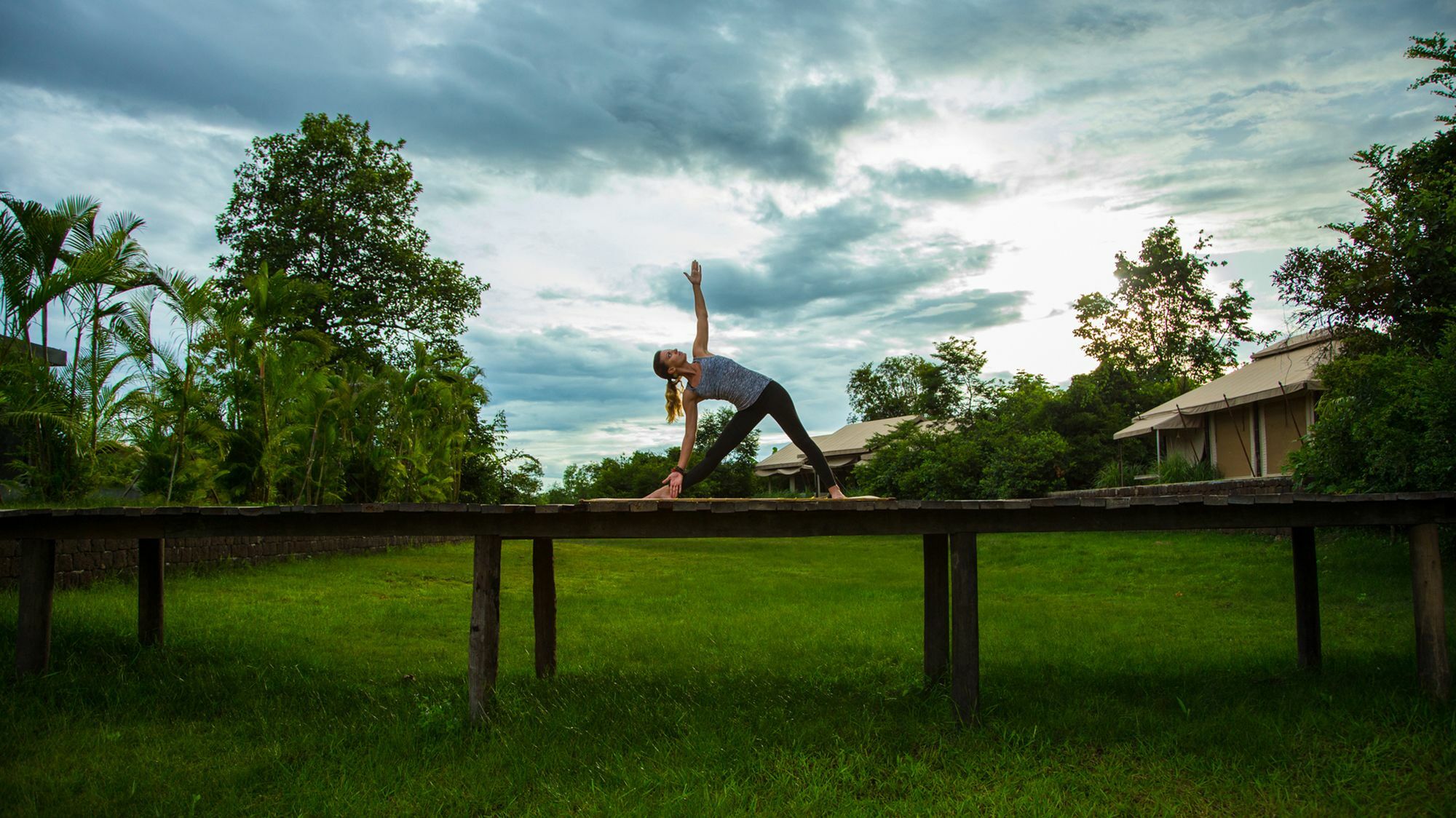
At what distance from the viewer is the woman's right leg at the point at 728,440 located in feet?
21.7

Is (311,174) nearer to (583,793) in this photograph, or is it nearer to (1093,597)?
(1093,597)

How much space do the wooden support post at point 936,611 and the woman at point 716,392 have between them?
1.06m

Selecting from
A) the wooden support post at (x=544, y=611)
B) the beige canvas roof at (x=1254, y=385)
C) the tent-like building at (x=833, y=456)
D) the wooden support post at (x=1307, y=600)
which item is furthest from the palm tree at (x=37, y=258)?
the tent-like building at (x=833, y=456)

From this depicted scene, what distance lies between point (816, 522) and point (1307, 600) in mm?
4637

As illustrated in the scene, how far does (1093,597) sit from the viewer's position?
13.9m

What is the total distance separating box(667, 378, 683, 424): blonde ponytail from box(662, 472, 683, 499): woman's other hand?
1.79 ft

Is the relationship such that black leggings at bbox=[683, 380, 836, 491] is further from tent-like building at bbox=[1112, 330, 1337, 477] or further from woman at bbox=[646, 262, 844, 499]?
tent-like building at bbox=[1112, 330, 1337, 477]

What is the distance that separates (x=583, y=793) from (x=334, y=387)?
13521mm

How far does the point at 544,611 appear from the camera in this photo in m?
8.25

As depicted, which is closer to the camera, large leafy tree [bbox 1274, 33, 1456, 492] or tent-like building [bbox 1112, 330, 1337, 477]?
large leafy tree [bbox 1274, 33, 1456, 492]

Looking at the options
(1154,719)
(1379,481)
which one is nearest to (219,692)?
(1154,719)

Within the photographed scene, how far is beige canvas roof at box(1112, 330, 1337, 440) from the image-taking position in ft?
63.9

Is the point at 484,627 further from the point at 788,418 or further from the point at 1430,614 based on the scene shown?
the point at 1430,614

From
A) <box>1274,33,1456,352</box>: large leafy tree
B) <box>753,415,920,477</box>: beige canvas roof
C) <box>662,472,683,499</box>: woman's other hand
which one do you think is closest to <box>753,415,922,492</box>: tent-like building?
<box>753,415,920,477</box>: beige canvas roof
